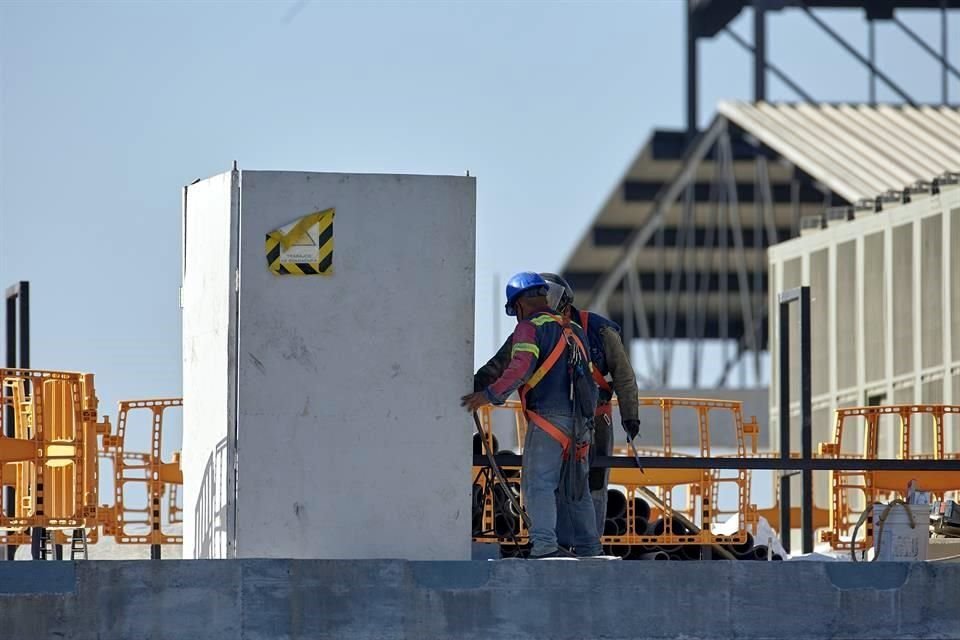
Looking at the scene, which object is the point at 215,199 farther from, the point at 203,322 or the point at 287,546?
the point at 287,546

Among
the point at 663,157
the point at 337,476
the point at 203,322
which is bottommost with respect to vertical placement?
the point at 337,476

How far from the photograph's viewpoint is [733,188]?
45.7m

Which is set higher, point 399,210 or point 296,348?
point 399,210

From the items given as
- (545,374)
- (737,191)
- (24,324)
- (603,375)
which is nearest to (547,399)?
(545,374)

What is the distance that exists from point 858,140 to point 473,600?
29170mm

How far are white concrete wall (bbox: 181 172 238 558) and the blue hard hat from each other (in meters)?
1.66

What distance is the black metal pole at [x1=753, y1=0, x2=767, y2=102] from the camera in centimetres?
4381

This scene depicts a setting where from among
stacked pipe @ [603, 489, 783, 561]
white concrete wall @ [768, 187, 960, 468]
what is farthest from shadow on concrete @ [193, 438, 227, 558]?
white concrete wall @ [768, 187, 960, 468]

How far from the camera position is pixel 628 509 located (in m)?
16.2

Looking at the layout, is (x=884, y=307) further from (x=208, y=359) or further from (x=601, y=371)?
(x=208, y=359)

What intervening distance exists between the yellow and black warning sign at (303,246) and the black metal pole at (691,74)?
35.2 metres

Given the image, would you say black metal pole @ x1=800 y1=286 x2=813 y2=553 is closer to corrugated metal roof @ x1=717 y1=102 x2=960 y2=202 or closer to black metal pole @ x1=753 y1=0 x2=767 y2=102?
corrugated metal roof @ x1=717 y1=102 x2=960 y2=202

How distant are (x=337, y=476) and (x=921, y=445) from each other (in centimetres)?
1569

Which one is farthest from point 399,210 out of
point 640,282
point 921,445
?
point 640,282
